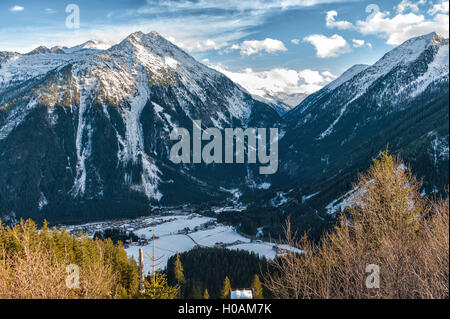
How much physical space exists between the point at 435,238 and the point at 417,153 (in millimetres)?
175892

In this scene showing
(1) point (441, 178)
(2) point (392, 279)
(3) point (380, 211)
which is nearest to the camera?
(2) point (392, 279)

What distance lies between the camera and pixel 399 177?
27.9 m

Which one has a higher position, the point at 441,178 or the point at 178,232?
the point at 441,178

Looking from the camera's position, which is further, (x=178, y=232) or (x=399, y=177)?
(x=178, y=232)
